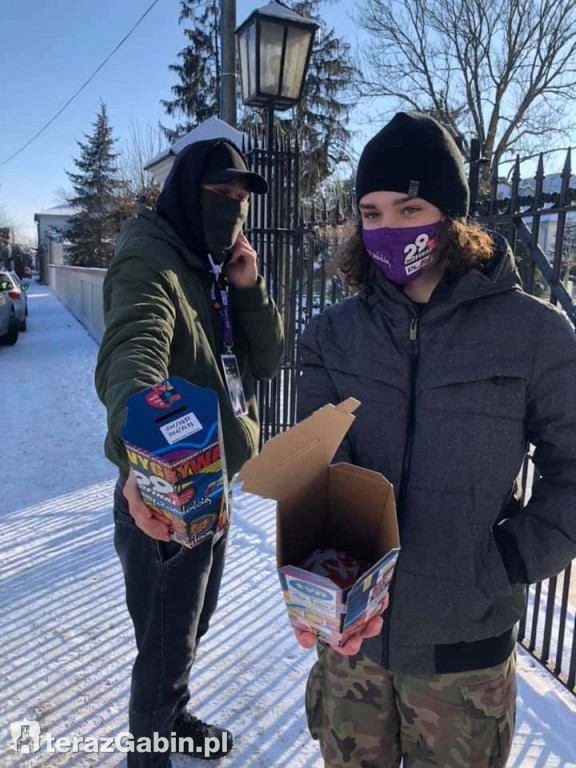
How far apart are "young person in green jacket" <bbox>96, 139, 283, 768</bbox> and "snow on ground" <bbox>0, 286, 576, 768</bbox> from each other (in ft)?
1.91

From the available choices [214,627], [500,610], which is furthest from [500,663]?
[214,627]

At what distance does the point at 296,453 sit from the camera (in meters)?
1.17

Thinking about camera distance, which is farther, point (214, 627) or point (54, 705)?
point (214, 627)

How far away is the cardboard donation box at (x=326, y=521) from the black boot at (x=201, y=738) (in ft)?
4.41

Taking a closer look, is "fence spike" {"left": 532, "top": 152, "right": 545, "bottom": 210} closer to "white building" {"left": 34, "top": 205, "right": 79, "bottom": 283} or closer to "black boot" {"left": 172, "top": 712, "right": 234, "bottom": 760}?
"black boot" {"left": 172, "top": 712, "right": 234, "bottom": 760}

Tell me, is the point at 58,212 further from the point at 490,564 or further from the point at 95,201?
the point at 490,564

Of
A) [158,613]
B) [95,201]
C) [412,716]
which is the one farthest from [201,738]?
[95,201]

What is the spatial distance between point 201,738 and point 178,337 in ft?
5.30

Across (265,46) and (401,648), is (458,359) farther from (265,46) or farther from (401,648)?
(265,46)

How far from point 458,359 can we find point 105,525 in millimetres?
3438

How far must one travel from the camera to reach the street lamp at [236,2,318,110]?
4613 mm

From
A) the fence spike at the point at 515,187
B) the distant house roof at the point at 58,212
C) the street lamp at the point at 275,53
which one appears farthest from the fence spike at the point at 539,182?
the distant house roof at the point at 58,212

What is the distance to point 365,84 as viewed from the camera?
19188 mm

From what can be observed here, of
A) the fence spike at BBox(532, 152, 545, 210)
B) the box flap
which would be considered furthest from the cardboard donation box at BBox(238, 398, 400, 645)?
the fence spike at BBox(532, 152, 545, 210)
